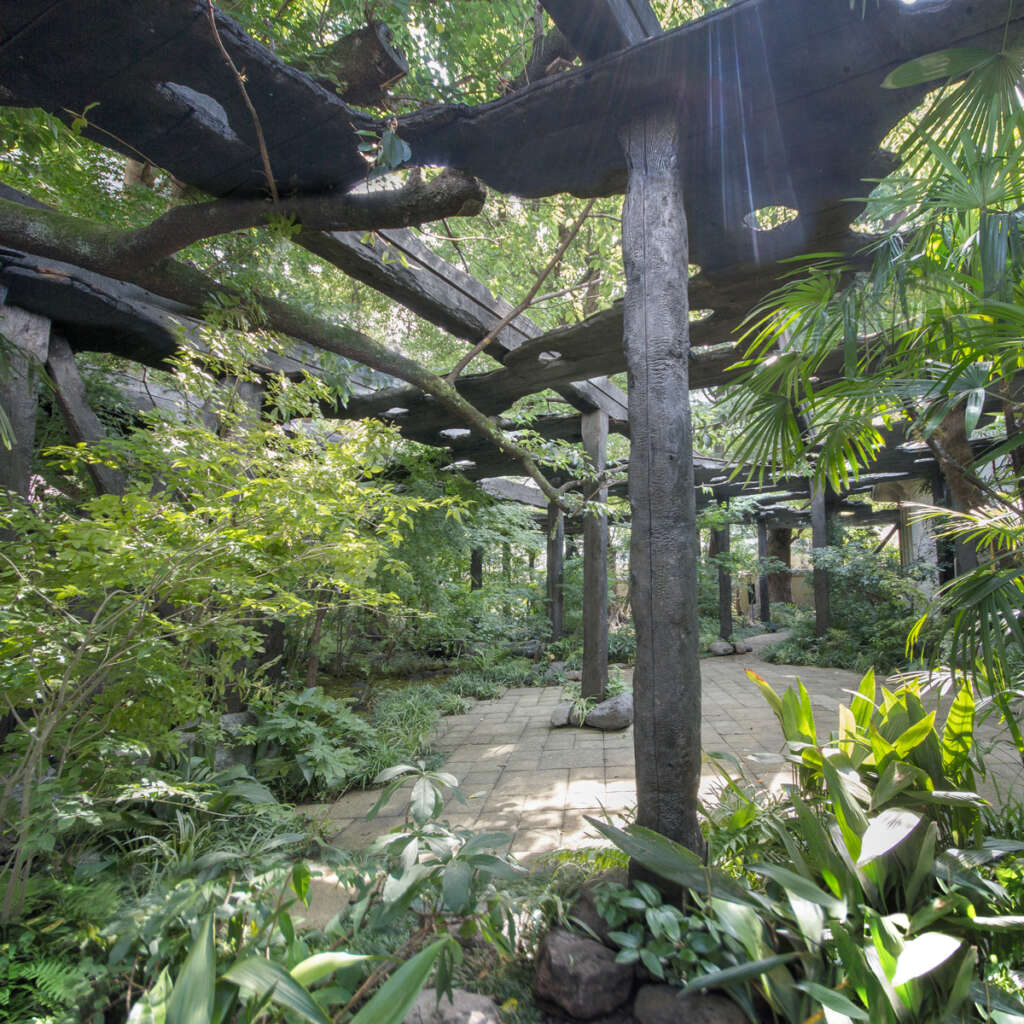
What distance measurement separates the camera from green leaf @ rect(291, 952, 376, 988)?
3.66ft

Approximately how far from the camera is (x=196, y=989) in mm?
Result: 1027

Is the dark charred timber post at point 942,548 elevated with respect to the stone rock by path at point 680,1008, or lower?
elevated

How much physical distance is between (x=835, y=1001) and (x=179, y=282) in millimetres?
3023

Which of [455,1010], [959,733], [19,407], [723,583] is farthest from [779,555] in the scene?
[19,407]

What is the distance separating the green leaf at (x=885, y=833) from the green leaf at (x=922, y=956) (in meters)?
0.16

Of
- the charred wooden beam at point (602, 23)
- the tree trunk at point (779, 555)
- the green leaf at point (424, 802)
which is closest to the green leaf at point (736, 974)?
the green leaf at point (424, 802)

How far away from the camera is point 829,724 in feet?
12.7

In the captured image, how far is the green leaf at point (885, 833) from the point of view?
1.31 metres

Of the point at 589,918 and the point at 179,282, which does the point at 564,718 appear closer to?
the point at 589,918

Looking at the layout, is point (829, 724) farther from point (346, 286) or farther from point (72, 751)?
point (346, 286)

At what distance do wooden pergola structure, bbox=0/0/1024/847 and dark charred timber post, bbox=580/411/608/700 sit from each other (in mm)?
2503

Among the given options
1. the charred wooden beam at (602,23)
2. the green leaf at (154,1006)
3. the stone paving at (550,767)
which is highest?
the charred wooden beam at (602,23)

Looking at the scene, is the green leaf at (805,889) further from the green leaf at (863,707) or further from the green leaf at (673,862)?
the green leaf at (863,707)

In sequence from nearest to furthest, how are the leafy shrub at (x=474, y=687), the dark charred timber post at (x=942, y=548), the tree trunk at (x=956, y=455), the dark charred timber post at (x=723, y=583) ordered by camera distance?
the tree trunk at (x=956, y=455)
the leafy shrub at (x=474, y=687)
the dark charred timber post at (x=942, y=548)
the dark charred timber post at (x=723, y=583)
